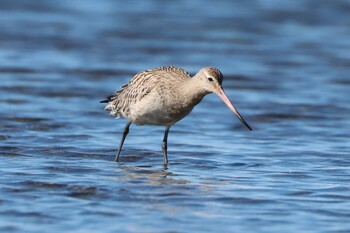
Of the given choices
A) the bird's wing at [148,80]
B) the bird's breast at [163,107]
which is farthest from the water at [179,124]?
the bird's wing at [148,80]

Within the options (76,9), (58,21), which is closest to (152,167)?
(58,21)

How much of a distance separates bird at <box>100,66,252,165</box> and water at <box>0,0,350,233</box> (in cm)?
49

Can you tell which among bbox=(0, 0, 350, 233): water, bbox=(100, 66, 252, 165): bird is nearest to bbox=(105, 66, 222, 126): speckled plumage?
bbox=(100, 66, 252, 165): bird

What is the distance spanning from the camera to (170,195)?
26.4ft

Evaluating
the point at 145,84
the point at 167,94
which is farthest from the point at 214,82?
the point at 145,84

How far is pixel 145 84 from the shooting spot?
9.52m

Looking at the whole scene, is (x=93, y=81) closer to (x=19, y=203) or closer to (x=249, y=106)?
(x=249, y=106)

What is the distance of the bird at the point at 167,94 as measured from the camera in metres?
8.95

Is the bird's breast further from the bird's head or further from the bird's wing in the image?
the bird's head

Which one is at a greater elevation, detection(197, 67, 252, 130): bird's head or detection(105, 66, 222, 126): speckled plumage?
detection(197, 67, 252, 130): bird's head

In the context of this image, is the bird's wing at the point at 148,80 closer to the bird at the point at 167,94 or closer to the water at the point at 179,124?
the bird at the point at 167,94

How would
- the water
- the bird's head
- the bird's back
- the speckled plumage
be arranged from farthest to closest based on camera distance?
the bird's back < the speckled plumage < the bird's head < the water

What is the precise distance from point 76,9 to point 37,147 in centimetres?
1181

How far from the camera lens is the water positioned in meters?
7.52
